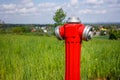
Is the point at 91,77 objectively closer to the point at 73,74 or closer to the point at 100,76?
the point at 100,76

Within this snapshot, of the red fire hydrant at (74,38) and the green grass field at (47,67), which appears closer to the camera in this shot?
the red fire hydrant at (74,38)

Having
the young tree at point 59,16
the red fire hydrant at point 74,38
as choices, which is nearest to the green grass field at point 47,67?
the red fire hydrant at point 74,38

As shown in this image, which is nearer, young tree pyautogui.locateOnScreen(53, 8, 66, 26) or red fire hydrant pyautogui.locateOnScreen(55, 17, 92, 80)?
red fire hydrant pyautogui.locateOnScreen(55, 17, 92, 80)

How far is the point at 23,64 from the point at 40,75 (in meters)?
0.62

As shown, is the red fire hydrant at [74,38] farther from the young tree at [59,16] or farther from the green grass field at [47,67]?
the young tree at [59,16]

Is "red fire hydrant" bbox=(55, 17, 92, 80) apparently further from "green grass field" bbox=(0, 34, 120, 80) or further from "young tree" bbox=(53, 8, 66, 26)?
"young tree" bbox=(53, 8, 66, 26)

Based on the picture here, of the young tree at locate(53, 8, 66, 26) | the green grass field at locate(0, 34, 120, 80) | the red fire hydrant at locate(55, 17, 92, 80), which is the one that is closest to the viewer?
the red fire hydrant at locate(55, 17, 92, 80)

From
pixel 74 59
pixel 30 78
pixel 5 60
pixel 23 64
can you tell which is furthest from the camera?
pixel 5 60

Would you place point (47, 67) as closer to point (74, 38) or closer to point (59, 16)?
point (74, 38)

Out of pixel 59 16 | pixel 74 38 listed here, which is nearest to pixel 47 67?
pixel 74 38

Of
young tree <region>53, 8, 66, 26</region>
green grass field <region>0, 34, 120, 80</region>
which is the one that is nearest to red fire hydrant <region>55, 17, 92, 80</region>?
green grass field <region>0, 34, 120, 80</region>

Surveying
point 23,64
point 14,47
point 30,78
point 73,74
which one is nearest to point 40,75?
point 30,78

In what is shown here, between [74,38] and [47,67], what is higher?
[74,38]

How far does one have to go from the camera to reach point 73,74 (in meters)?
1.85
